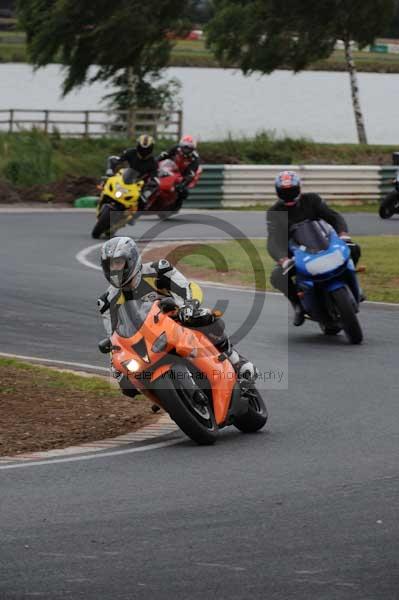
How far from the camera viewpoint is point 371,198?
3312cm

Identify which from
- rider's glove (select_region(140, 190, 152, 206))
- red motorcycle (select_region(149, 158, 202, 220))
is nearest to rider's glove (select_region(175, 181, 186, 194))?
red motorcycle (select_region(149, 158, 202, 220))

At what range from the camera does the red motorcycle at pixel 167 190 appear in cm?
2575

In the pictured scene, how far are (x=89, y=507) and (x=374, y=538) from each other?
153 cm

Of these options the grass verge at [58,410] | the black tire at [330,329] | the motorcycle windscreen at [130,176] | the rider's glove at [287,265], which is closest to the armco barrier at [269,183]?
the motorcycle windscreen at [130,176]

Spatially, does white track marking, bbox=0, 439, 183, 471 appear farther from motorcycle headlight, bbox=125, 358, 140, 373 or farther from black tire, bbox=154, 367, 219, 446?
motorcycle headlight, bbox=125, 358, 140, 373

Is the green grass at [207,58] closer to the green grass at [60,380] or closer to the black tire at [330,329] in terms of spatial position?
the black tire at [330,329]

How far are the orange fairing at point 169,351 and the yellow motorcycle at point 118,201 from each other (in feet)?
47.2

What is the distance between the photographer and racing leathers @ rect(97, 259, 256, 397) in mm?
9289

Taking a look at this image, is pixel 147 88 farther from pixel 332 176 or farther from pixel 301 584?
pixel 301 584

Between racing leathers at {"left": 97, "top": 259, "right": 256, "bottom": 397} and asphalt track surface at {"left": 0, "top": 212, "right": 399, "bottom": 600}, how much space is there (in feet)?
1.78

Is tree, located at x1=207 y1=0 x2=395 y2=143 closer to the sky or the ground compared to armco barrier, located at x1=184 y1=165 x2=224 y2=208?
closer to the sky

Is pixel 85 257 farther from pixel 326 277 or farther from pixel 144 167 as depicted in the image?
pixel 326 277

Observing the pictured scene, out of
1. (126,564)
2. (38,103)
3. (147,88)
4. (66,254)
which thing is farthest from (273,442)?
(38,103)

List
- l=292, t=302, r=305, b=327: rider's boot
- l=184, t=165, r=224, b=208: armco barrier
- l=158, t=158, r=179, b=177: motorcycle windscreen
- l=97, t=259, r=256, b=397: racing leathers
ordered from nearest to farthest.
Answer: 1. l=97, t=259, r=256, b=397: racing leathers
2. l=292, t=302, r=305, b=327: rider's boot
3. l=158, t=158, r=179, b=177: motorcycle windscreen
4. l=184, t=165, r=224, b=208: armco barrier
